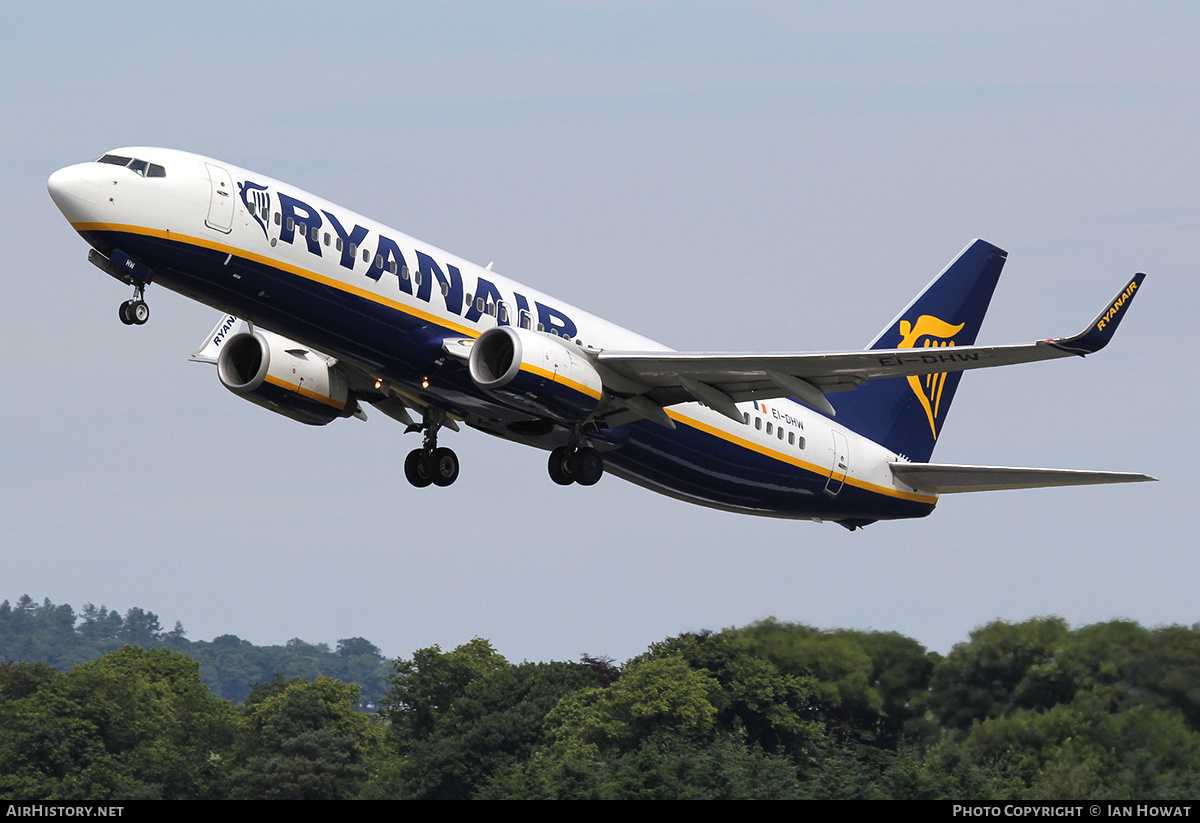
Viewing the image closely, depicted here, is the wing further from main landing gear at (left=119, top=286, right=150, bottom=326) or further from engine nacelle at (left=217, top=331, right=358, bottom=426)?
main landing gear at (left=119, top=286, right=150, bottom=326)

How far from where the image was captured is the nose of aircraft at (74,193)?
30.5m

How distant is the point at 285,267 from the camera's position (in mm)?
31922

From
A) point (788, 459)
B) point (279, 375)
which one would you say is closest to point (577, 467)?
point (788, 459)

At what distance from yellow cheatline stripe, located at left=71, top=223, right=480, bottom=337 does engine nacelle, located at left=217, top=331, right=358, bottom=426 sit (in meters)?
5.15

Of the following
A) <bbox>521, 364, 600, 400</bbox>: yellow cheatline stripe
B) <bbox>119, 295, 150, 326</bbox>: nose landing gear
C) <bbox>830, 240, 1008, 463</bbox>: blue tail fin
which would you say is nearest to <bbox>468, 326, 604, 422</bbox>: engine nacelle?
<bbox>521, 364, 600, 400</bbox>: yellow cheatline stripe

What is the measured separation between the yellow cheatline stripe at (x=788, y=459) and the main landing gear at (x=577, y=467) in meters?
2.65

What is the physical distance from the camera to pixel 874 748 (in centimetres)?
4525

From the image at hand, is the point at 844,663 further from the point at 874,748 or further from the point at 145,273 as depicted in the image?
the point at 145,273

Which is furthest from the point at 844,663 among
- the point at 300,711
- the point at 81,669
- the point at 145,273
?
the point at 81,669

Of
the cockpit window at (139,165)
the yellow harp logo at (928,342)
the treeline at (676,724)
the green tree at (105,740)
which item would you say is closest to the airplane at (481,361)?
the cockpit window at (139,165)

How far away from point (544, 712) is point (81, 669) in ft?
72.1

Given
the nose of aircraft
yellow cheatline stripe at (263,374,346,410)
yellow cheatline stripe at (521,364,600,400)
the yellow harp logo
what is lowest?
yellow cheatline stripe at (521,364,600,400)

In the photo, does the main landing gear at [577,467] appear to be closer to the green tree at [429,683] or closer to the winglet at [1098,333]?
the winglet at [1098,333]

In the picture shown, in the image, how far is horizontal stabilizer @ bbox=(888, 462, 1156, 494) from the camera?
3741 centimetres
